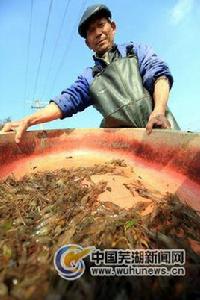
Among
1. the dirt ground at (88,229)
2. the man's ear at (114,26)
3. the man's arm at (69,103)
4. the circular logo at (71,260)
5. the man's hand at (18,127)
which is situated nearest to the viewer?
the dirt ground at (88,229)

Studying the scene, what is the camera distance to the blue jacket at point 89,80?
182 inches

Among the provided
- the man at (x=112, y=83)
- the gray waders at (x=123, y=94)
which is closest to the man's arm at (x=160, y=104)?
the man at (x=112, y=83)

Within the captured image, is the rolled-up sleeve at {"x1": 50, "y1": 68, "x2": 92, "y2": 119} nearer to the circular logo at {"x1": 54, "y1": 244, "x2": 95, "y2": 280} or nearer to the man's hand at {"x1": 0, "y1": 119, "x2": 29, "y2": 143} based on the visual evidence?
the man's hand at {"x1": 0, "y1": 119, "x2": 29, "y2": 143}

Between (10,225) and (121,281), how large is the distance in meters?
0.89

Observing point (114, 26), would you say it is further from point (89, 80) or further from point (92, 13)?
point (89, 80)

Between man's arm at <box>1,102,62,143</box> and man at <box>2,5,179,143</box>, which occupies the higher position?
man at <box>2,5,179,143</box>

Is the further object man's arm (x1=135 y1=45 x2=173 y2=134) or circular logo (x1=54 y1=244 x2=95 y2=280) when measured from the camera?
man's arm (x1=135 y1=45 x2=173 y2=134)

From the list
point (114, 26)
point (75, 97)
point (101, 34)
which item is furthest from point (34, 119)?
point (114, 26)

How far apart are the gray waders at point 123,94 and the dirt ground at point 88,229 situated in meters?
1.44

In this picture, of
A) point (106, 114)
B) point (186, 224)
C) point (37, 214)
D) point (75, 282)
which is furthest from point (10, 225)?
point (106, 114)

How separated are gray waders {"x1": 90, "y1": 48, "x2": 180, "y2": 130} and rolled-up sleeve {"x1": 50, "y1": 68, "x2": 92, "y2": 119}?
13 cm

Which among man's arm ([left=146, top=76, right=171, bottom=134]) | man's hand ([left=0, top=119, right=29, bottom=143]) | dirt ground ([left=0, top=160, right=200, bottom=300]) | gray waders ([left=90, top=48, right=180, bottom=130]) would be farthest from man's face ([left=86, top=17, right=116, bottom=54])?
dirt ground ([left=0, top=160, right=200, bottom=300])

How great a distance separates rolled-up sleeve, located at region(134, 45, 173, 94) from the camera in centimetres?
458

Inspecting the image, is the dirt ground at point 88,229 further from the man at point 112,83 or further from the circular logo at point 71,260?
the man at point 112,83
